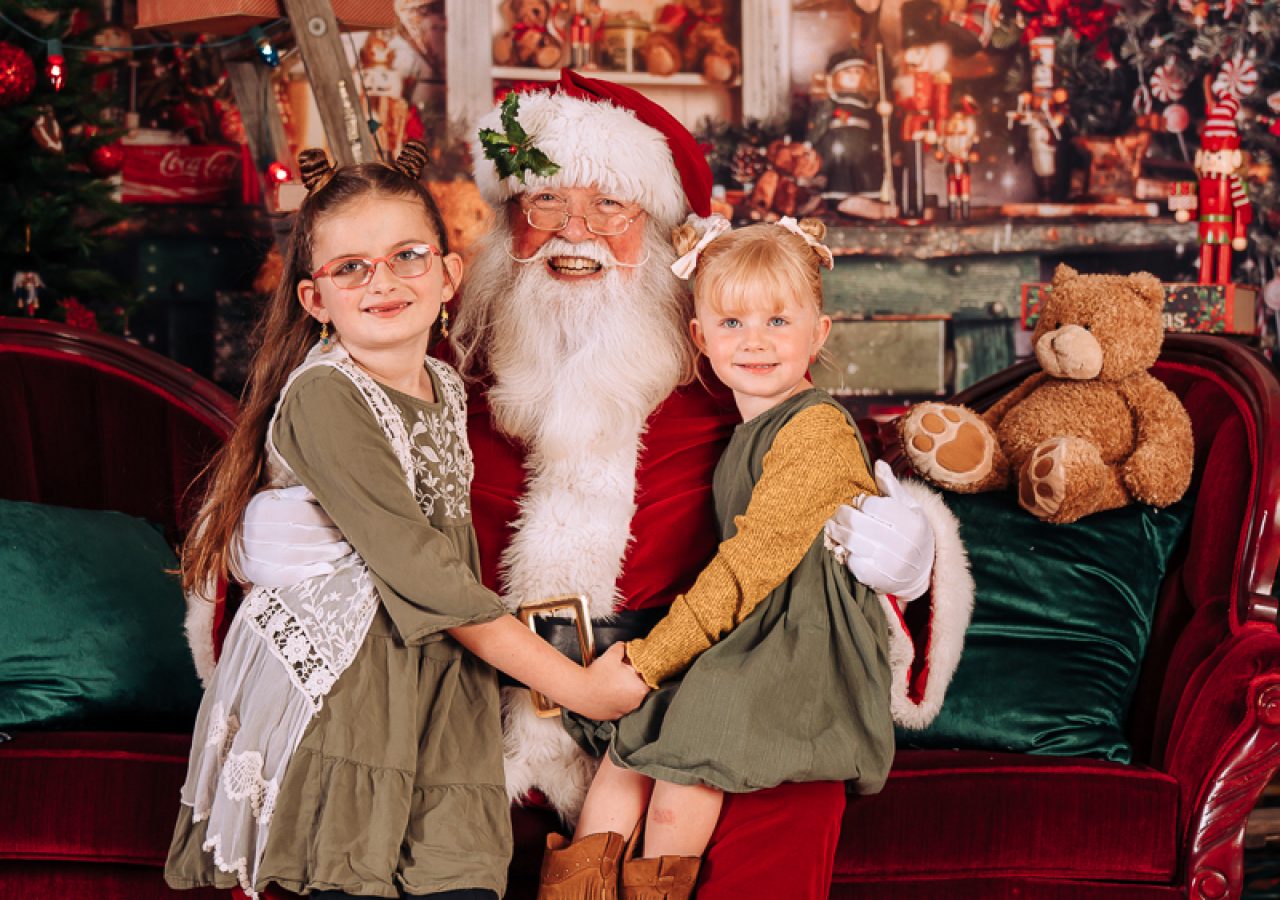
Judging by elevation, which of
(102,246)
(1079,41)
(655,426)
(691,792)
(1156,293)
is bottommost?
(691,792)

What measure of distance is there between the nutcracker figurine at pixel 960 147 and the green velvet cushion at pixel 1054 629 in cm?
238

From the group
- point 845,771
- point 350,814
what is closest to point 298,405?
point 350,814

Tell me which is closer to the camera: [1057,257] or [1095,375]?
[1095,375]

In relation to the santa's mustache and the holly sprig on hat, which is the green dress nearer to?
the santa's mustache

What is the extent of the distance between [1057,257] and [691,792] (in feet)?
11.6

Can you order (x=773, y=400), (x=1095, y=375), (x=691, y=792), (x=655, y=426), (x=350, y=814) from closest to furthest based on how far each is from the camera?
(x=350, y=814) < (x=691, y=792) < (x=773, y=400) < (x=655, y=426) < (x=1095, y=375)

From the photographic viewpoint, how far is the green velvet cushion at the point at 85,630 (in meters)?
2.68

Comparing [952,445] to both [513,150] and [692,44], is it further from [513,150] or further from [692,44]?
[692,44]

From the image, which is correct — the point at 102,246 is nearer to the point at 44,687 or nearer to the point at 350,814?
the point at 44,687

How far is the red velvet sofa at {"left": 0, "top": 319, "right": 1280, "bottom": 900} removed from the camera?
93.1 inches

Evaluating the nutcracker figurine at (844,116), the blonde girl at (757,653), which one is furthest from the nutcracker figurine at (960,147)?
the blonde girl at (757,653)

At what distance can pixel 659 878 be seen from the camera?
6.58 feet

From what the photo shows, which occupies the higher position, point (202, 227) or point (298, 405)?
point (202, 227)

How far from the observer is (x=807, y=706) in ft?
6.67
